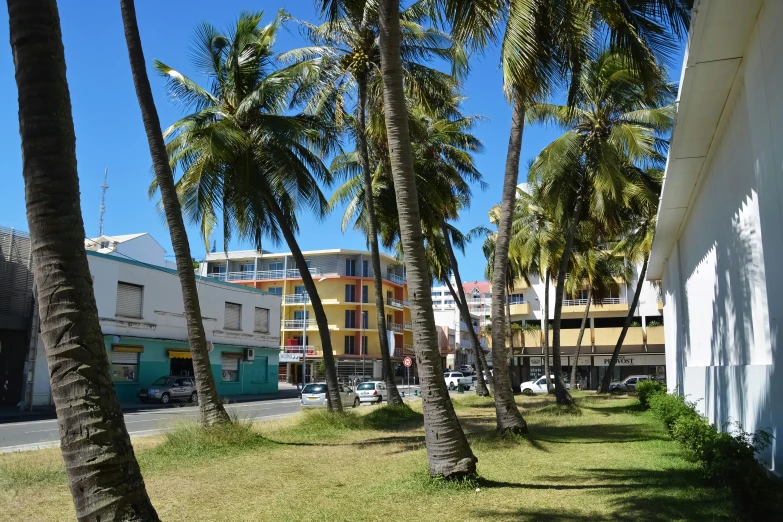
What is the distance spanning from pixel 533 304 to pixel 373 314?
64.5 feet

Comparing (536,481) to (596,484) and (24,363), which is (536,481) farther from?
(24,363)

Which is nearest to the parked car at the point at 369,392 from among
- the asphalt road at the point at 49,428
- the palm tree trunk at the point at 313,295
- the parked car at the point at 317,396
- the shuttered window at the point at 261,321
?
the parked car at the point at 317,396

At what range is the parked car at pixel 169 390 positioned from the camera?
3409cm

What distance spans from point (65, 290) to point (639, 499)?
646 cm

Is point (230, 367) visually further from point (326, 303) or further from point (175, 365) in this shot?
point (326, 303)

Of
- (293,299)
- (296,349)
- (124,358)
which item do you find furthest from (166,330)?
(293,299)

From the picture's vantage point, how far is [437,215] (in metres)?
25.3

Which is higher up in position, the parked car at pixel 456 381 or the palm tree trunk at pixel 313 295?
the palm tree trunk at pixel 313 295

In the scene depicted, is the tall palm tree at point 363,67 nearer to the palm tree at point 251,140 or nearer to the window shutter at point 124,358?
the palm tree at point 251,140

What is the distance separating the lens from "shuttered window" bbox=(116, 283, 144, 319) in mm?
35094

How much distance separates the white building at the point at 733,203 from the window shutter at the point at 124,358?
28.7 metres

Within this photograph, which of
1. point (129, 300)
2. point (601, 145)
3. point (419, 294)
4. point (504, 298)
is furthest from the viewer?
point (129, 300)

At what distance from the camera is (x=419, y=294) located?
29.6 feet

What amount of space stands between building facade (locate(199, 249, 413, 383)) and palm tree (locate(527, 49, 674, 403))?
43.8 meters
